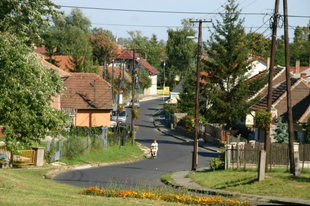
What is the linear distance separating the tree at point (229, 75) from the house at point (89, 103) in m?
10.6

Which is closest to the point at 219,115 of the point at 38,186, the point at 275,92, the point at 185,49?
the point at 275,92

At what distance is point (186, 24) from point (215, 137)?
73.8 meters

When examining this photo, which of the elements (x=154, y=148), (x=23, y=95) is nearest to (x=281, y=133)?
(x=154, y=148)

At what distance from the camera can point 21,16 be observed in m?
22.2

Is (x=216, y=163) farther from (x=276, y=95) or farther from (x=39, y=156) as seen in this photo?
(x=276, y=95)

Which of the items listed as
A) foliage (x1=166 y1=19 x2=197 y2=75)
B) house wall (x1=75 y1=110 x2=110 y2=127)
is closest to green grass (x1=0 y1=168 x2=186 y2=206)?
house wall (x1=75 y1=110 x2=110 y2=127)

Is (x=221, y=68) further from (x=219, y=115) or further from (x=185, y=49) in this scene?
(x=185, y=49)

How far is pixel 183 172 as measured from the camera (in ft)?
115

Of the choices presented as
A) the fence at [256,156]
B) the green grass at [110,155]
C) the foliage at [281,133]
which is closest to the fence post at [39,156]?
the green grass at [110,155]

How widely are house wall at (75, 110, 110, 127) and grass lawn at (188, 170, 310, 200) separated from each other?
28.9 meters

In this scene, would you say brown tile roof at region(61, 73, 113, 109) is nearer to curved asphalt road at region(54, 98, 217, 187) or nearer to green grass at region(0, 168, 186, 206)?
curved asphalt road at region(54, 98, 217, 187)

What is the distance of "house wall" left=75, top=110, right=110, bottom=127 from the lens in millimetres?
58125

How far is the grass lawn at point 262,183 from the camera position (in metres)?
23.7

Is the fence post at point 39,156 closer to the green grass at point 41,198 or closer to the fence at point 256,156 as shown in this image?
the green grass at point 41,198
